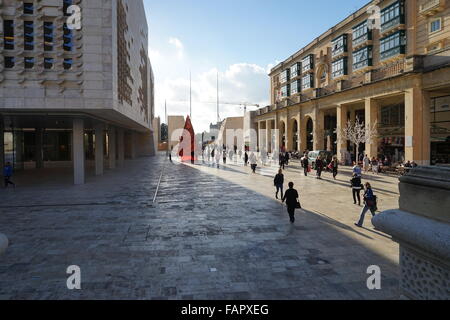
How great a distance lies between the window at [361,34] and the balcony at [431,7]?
640 cm

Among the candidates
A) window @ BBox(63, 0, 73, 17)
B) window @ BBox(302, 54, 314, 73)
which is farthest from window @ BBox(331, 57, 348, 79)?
window @ BBox(63, 0, 73, 17)

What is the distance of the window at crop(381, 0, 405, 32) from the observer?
26594 mm

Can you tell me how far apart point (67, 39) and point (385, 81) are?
965 inches

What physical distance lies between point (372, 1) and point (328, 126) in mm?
15808

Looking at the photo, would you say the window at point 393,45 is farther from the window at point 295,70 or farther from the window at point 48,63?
the window at point 48,63

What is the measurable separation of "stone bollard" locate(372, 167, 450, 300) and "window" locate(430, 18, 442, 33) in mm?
27393

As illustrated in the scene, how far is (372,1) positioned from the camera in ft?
100

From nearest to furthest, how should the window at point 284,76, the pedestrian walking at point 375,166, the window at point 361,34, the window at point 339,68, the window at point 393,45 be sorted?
the pedestrian walking at point 375,166 → the window at point 393,45 → the window at point 361,34 → the window at point 339,68 → the window at point 284,76

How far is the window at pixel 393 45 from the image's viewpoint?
27062 millimetres

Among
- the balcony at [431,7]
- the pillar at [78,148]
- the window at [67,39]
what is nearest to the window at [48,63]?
the window at [67,39]

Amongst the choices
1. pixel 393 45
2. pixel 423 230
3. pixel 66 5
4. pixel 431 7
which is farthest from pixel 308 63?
pixel 423 230

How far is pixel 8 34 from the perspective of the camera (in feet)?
57.1

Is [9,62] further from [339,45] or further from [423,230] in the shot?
[339,45]
